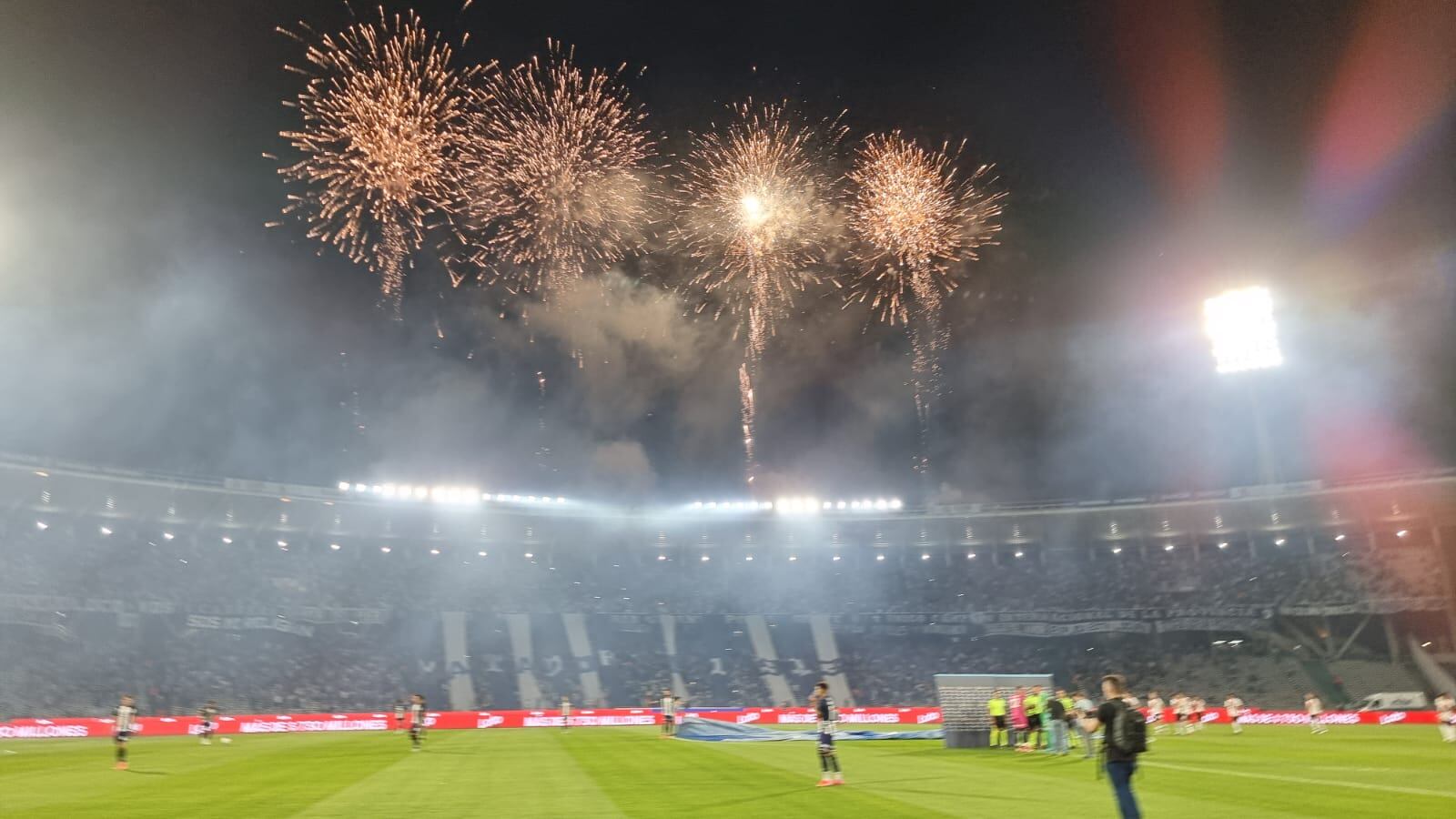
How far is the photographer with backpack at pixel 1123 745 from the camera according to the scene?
11.4 meters

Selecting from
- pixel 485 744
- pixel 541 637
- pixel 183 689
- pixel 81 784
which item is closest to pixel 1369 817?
pixel 81 784

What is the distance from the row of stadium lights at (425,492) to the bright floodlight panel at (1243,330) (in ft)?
166

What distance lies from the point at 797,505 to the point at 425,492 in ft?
93.8

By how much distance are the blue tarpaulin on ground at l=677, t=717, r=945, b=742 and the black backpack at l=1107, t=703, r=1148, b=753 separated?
25.9 m

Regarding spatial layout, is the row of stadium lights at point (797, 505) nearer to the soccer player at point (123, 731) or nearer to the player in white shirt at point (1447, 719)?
the player in white shirt at point (1447, 719)

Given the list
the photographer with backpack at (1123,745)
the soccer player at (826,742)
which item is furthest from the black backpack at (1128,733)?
the soccer player at (826,742)

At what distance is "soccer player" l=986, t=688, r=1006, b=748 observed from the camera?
94.6ft

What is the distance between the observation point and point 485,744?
35688 millimetres

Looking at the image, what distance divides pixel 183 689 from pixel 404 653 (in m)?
14.4

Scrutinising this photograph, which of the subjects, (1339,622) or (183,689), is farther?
(1339,622)

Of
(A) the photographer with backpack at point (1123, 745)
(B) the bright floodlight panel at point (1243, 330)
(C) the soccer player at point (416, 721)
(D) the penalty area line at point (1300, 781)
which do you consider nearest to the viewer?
(A) the photographer with backpack at point (1123, 745)

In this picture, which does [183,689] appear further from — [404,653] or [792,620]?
[792,620]

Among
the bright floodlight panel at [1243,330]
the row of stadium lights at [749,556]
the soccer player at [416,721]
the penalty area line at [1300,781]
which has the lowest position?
the penalty area line at [1300,781]

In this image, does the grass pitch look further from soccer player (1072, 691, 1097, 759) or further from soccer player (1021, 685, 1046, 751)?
soccer player (1021, 685, 1046, 751)
